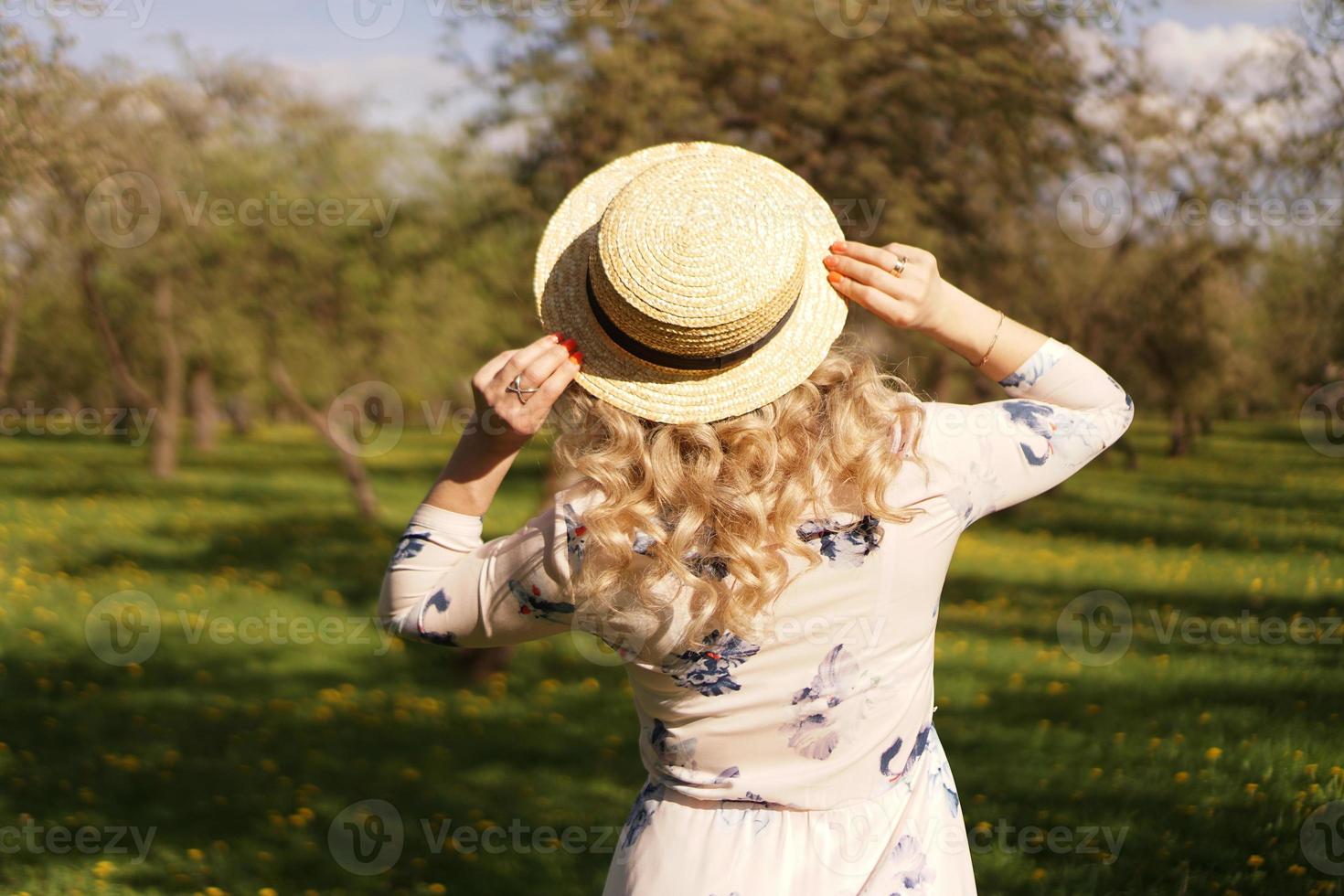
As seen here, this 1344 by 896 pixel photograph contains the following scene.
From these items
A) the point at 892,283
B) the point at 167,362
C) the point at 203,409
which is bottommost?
the point at 203,409

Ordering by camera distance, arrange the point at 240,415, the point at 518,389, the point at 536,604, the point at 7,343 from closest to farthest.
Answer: the point at 518,389 < the point at 536,604 < the point at 7,343 < the point at 240,415

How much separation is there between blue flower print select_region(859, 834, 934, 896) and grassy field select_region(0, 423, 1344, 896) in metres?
2.62

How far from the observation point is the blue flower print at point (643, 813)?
6.76ft

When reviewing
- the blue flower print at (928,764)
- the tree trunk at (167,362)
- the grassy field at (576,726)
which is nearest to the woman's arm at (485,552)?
the blue flower print at (928,764)

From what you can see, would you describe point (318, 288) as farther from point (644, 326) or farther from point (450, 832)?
point (644, 326)

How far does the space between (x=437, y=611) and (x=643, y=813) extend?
57 cm

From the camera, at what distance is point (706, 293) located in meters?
1.78

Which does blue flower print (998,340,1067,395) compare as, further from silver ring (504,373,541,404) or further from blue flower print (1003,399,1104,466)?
silver ring (504,373,541,404)

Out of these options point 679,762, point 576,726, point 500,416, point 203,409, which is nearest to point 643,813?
point 679,762

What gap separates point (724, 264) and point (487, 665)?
705 cm

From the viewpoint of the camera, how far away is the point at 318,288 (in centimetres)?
1680

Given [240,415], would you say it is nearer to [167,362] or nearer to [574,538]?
[167,362]

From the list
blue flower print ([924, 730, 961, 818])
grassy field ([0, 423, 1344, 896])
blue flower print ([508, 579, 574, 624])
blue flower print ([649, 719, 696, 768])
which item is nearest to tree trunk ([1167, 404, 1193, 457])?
grassy field ([0, 423, 1344, 896])

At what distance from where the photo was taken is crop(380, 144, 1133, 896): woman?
5.85ft
